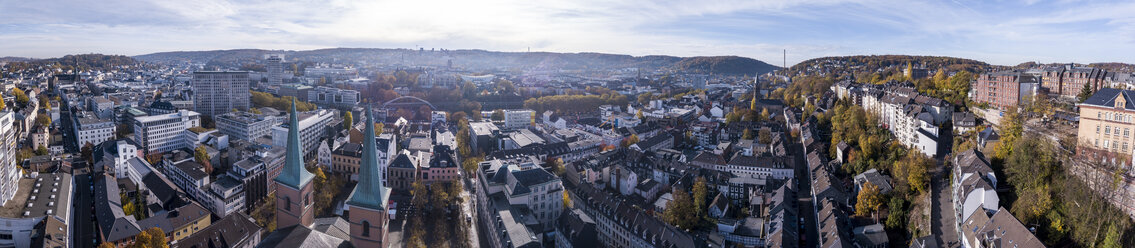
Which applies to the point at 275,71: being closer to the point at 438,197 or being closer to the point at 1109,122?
the point at 438,197

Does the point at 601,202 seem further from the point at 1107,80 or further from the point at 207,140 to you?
the point at 207,140

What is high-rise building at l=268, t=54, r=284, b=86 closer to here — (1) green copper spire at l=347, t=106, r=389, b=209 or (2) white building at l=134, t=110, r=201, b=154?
(2) white building at l=134, t=110, r=201, b=154

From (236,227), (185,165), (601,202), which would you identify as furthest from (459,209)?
(185,165)

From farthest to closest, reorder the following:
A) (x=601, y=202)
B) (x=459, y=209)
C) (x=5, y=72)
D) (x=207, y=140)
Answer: (x=5, y=72), (x=207, y=140), (x=459, y=209), (x=601, y=202)

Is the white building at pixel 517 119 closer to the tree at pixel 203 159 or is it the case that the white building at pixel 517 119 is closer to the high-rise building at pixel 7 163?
the tree at pixel 203 159

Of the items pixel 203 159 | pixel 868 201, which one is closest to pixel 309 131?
pixel 203 159

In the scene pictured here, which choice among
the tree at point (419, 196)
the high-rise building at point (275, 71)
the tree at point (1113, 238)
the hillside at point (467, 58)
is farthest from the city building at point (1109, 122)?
the hillside at point (467, 58)
